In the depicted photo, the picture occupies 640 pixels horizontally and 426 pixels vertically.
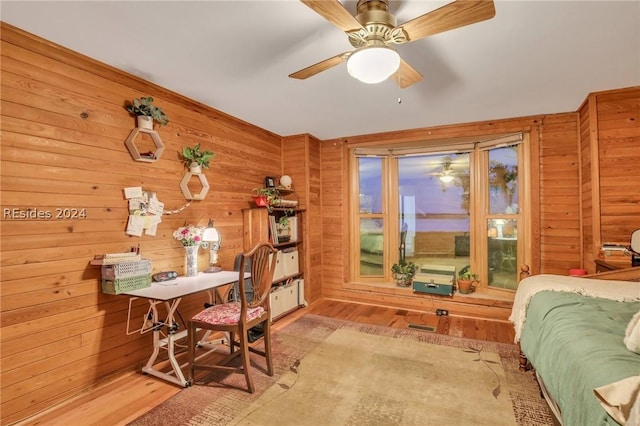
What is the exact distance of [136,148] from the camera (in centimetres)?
241

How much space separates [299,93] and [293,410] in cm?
255

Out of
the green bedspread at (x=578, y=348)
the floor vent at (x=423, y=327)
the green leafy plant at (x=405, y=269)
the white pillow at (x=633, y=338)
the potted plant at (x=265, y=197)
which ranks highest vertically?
the potted plant at (x=265, y=197)

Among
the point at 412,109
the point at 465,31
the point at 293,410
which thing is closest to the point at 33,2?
the point at 465,31

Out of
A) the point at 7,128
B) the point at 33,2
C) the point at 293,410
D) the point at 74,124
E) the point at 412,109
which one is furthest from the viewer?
the point at 412,109

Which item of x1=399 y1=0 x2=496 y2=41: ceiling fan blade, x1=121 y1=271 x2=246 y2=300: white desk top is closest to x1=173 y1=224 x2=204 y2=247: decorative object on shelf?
x1=121 y1=271 x2=246 y2=300: white desk top

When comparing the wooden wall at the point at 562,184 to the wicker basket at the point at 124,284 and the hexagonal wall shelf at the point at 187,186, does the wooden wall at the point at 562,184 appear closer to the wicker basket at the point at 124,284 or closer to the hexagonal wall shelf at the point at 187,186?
the hexagonal wall shelf at the point at 187,186

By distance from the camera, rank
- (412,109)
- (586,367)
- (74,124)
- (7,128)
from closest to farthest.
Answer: (586,367), (7,128), (74,124), (412,109)

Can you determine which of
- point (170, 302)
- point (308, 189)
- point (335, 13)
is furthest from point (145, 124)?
point (308, 189)

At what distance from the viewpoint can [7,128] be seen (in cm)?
178

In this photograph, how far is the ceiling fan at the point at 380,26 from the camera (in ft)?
4.35

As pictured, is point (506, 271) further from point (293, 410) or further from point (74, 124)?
point (74, 124)

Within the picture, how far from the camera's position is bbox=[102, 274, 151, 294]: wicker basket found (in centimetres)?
209

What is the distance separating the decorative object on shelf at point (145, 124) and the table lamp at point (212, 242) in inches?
30.0

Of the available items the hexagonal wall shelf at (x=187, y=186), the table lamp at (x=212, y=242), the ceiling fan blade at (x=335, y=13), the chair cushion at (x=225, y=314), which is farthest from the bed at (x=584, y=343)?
the hexagonal wall shelf at (x=187, y=186)
